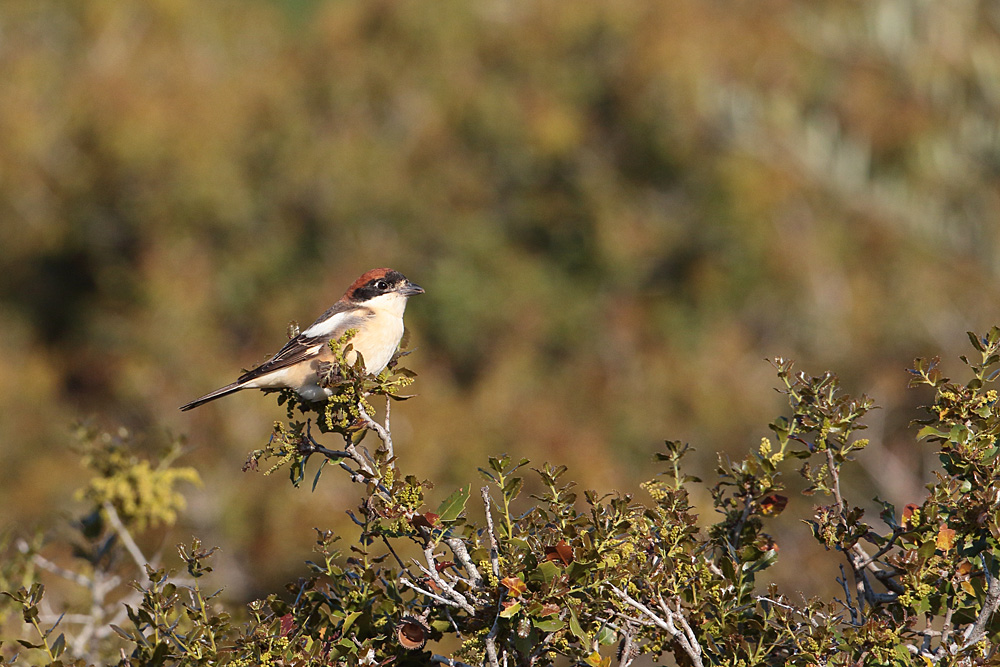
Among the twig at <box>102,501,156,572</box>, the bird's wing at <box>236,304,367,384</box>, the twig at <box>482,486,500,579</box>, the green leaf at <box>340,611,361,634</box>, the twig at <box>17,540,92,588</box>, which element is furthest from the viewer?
the bird's wing at <box>236,304,367,384</box>

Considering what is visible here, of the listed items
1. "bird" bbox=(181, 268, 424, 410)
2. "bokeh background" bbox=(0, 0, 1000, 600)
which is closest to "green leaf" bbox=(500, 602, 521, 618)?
"bird" bbox=(181, 268, 424, 410)

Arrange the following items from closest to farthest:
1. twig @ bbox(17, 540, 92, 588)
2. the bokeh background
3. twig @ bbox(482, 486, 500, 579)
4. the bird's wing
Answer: twig @ bbox(482, 486, 500, 579)
twig @ bbox(17, 540, 92, 588)
the bird's wing
the bokeh background

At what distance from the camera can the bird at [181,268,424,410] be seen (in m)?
3.73

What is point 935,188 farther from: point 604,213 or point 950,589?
point 950,589

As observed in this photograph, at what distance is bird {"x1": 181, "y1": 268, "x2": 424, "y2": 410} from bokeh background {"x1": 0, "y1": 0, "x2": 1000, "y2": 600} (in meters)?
5.87

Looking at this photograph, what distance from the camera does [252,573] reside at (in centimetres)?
1034

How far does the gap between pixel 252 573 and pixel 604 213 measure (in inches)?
257

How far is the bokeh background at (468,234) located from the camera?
1119 centimetres

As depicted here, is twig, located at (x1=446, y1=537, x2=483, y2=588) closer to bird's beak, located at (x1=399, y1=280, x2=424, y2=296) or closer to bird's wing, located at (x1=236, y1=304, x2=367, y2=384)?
bird's wing, located at (x1=236, y1=304, x2=367, y2=384)

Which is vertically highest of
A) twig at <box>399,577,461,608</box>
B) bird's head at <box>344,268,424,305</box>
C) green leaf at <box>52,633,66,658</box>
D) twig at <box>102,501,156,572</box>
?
bird's head at <box>344,268,424,305</box>

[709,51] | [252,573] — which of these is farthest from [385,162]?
[252,573]

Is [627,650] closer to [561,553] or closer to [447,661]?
[561,553]

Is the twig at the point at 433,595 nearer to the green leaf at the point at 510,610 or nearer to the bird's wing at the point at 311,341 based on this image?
the green leaf at the point at 510,610

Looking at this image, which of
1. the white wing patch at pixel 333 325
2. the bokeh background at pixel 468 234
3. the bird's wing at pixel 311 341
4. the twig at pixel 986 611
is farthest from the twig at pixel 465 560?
the bokeh background at pixel 468 234
